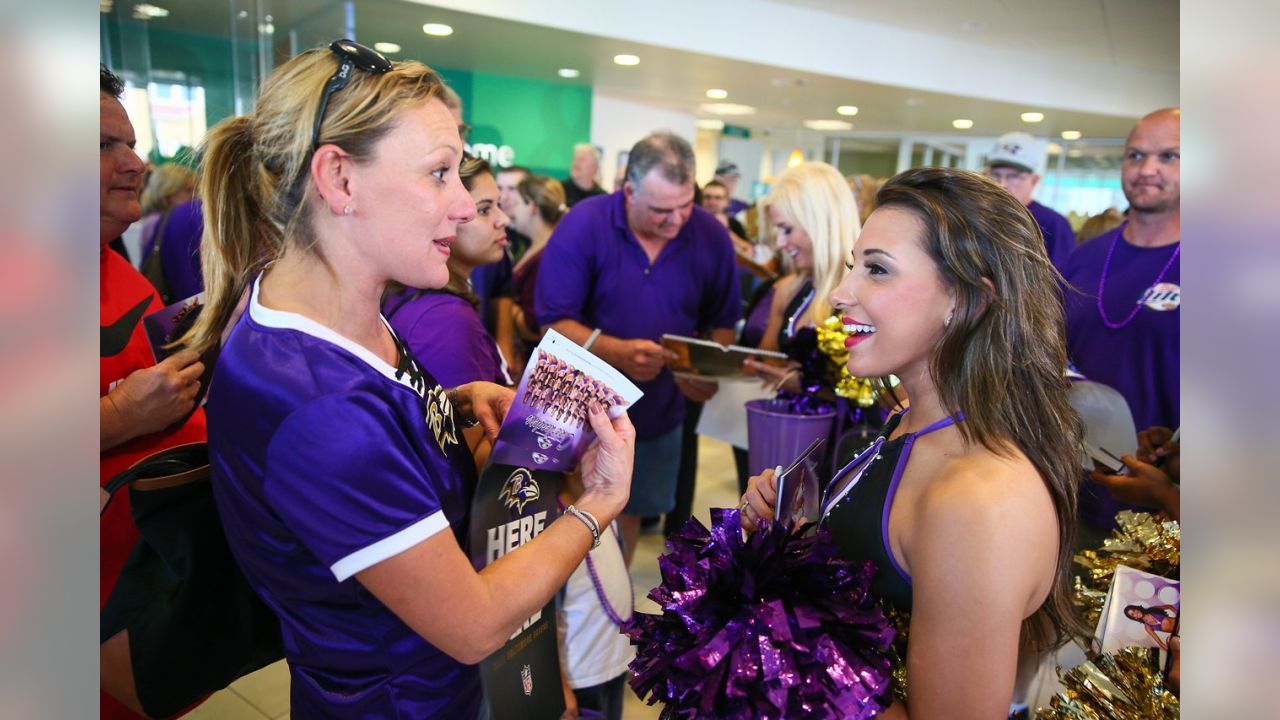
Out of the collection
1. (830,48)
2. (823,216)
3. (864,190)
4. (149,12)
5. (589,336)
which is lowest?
(589,336)

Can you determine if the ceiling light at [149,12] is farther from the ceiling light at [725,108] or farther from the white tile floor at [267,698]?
the ceiling light at [725,108]

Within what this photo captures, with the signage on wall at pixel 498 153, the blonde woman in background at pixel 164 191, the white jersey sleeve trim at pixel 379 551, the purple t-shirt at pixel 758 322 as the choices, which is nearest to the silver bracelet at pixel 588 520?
the white jersey sleeve trim at pixel 379 551

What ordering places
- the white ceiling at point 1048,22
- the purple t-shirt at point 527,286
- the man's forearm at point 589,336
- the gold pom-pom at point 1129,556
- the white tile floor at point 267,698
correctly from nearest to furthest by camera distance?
the gold pom-pom at point 1129,556
the white tile floor at point 267,698
the man's forearm at point 589,336
the purple t-shirt at point 527,286
the white ceiling at point 1048,22

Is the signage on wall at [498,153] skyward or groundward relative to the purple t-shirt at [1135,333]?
skyward

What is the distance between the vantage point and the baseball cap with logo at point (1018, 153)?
16.3 feet

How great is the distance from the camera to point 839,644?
1.10m

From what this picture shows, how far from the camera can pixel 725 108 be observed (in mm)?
13133

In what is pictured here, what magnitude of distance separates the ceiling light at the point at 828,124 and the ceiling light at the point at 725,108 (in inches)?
58.7

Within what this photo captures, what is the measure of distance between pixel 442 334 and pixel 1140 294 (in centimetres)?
219

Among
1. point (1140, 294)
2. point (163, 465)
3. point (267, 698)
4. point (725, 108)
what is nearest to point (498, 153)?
point (725, 108)

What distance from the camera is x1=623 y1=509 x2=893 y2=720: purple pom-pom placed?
3.51 ft

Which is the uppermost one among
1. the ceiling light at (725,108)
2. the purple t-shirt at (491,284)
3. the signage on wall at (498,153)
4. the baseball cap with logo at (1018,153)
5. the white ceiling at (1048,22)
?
the ceiling light at (725,108)

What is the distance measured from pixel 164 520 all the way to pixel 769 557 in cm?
93

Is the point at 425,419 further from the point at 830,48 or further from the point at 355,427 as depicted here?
the point at 830,48
